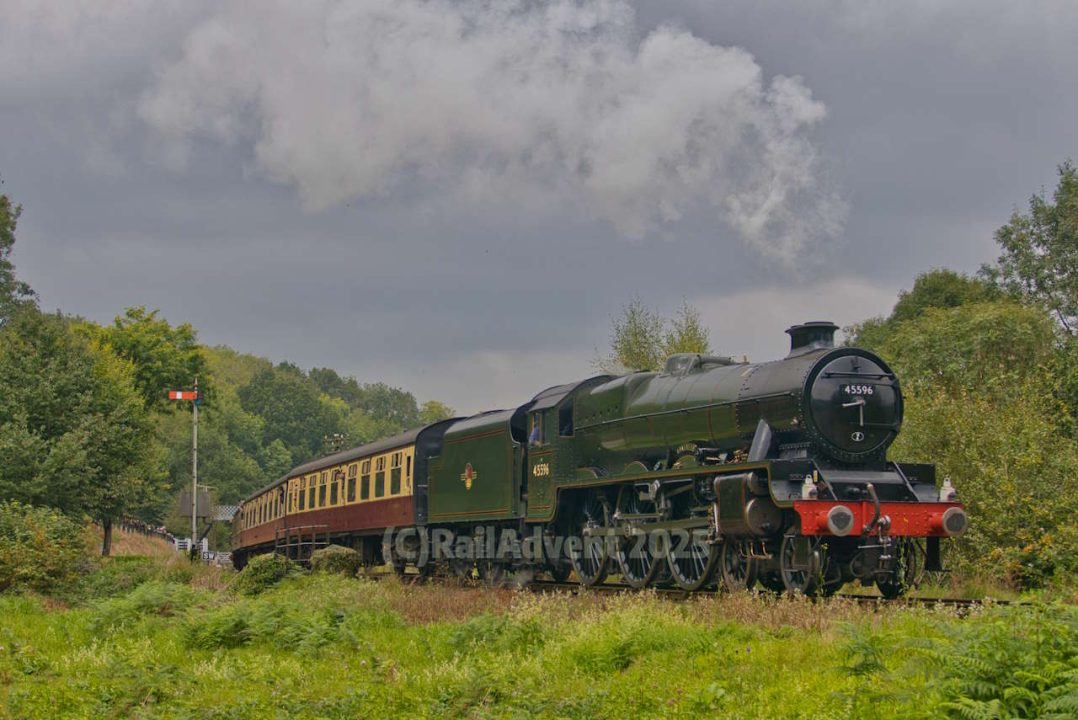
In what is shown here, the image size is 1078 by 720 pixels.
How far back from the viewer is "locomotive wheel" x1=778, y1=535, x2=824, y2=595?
1388 centimetres

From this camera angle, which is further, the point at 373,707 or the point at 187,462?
the point at 187,462

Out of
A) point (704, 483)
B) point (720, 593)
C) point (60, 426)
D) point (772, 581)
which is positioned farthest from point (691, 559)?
point (60, 426)

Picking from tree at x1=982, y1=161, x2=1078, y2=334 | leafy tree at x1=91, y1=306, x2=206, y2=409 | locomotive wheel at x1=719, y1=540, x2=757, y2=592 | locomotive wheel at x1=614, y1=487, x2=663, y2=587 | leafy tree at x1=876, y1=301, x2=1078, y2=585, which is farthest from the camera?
leafy tree at x1=91, y1=306, x2=206, y2=409

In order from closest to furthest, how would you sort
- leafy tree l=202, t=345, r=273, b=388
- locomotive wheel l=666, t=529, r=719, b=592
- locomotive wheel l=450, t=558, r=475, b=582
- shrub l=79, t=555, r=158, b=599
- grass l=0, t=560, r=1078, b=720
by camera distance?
grass l=0, t=560, r=1078, b=720
locomotive wheel l=666, t=529, r=719, b=592
shrub l=79, t=555, r=158, b=599
locomotive wheel l=450, t=558, r=475, b=582
leafy tree l=202, t=345, r=273, b=388

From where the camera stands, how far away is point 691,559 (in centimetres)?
1666

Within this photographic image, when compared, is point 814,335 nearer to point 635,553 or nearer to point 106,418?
point 635,553

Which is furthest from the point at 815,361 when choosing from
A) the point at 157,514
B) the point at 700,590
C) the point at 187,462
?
the point at 187,462

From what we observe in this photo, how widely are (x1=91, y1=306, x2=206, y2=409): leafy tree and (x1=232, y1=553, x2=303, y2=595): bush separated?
39.6 m

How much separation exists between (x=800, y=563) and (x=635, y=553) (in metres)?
3.63

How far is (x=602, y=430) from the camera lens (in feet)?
61.6

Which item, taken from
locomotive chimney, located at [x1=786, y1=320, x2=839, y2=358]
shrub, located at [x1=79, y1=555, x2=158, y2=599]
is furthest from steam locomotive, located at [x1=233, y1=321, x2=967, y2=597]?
shrub, located at [x1=79, y1=555, x2=158, y2=599]

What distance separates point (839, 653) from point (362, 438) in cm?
15177

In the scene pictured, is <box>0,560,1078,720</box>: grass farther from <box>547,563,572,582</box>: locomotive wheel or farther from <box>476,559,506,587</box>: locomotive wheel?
<box>476,559,506,587</box>: locomotive wheel

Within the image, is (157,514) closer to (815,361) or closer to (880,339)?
(880,339)
